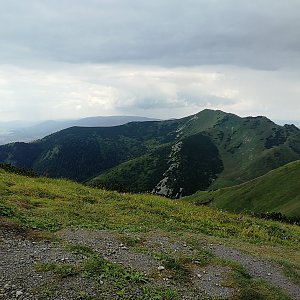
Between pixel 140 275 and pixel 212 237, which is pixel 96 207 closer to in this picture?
pixel 212 237

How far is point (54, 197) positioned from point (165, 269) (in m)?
15.7

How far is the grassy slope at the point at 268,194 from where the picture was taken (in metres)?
117

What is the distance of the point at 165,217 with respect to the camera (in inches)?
1066

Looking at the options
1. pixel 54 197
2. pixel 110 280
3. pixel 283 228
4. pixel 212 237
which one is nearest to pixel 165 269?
pixel 110 280

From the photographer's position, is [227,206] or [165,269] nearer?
[165,269]

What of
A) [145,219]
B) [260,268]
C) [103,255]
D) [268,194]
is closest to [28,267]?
[103,255]

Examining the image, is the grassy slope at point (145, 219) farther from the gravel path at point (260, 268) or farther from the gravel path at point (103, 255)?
the gravel path at point (103, 255)

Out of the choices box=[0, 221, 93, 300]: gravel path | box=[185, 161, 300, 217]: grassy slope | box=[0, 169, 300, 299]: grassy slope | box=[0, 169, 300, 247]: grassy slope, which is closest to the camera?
box=[0, 221, 93, 300]: gravel path

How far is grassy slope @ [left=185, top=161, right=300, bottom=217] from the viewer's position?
384ft

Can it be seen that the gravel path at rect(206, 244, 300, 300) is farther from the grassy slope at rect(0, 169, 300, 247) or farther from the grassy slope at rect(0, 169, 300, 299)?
the grassy slope at rect(0, 169, 300, 247)

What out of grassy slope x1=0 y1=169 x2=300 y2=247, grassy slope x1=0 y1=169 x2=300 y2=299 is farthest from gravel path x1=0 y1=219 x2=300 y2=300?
grassy slope x1=0 y1=169 x2=300 y2=247

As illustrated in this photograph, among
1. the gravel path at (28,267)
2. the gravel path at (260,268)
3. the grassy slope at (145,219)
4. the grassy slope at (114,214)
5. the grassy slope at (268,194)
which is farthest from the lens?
the grassy slope at (268,194)

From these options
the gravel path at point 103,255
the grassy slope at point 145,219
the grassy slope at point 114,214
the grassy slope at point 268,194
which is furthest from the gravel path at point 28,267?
the grassy slope at point 268,194

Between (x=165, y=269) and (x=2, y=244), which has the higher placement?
(x=2, y=244)
